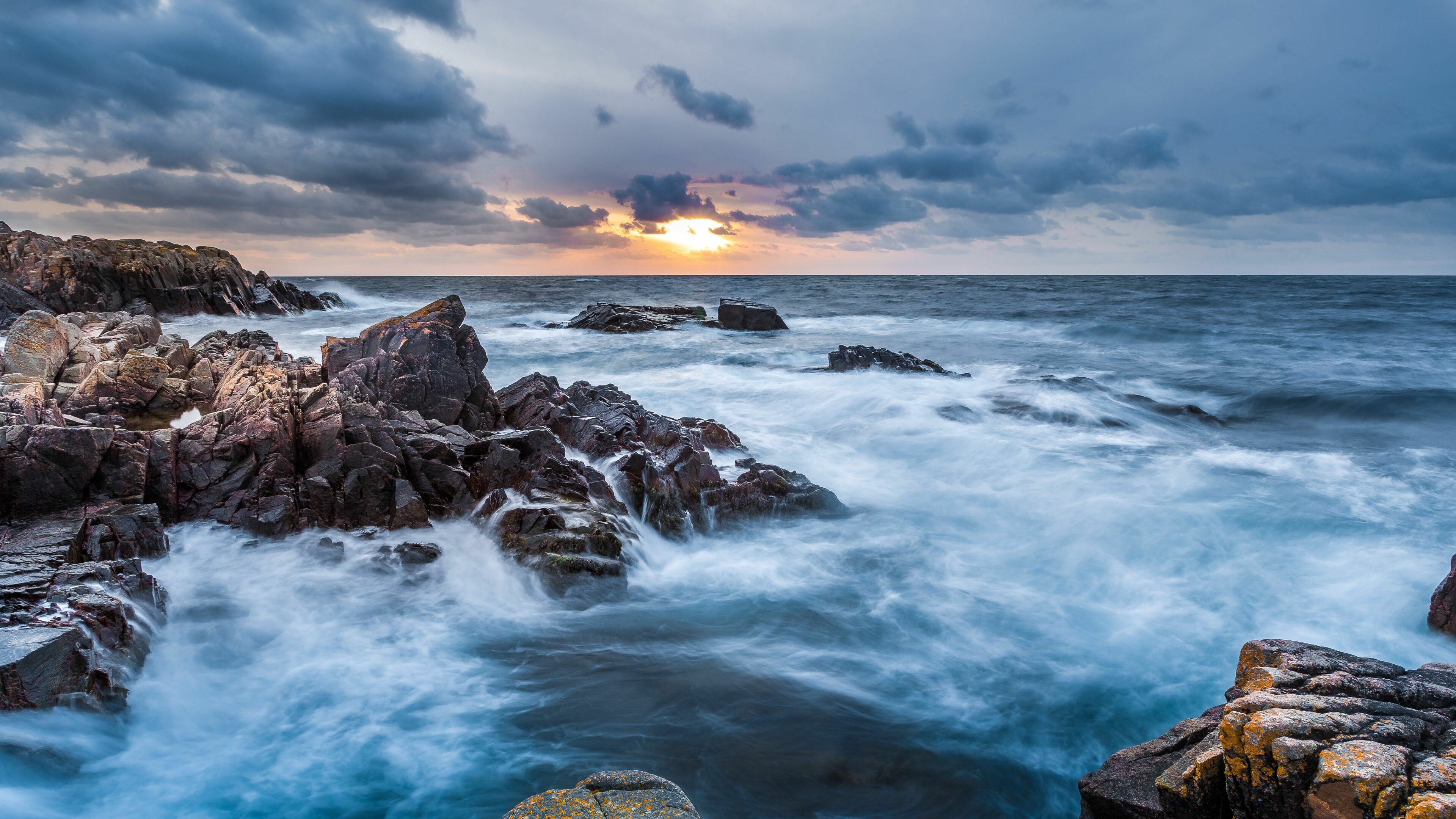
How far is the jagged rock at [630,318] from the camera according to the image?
30.0 m

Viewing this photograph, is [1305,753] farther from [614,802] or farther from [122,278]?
[122,278]

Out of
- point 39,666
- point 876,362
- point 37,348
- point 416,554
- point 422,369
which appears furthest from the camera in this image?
point 876,362

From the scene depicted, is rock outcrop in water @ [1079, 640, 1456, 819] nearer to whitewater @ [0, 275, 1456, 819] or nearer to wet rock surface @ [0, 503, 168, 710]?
whitewater @ [0, 275, 1456, 819]

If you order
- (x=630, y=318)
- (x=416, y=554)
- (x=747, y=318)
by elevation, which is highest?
(x=747, y=318)

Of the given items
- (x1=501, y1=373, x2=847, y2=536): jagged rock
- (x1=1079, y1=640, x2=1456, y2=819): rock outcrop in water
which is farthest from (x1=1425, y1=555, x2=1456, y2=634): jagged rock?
(x1=501, y1=373, x2=847, y2=536): jagged rock

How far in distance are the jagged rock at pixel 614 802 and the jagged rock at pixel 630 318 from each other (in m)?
26.8

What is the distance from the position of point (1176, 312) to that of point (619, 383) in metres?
34.8

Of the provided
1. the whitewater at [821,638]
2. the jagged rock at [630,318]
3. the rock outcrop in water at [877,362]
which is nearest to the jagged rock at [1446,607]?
the whitewater at [821,638]

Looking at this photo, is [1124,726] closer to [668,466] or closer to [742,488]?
[742,488]

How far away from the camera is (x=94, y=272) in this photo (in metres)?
27.9

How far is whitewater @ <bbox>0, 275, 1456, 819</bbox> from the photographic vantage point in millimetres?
4754

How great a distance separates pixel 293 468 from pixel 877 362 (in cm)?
1498

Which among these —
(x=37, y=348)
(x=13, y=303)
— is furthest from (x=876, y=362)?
(x=13, y=303)

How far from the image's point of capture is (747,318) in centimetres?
3184
